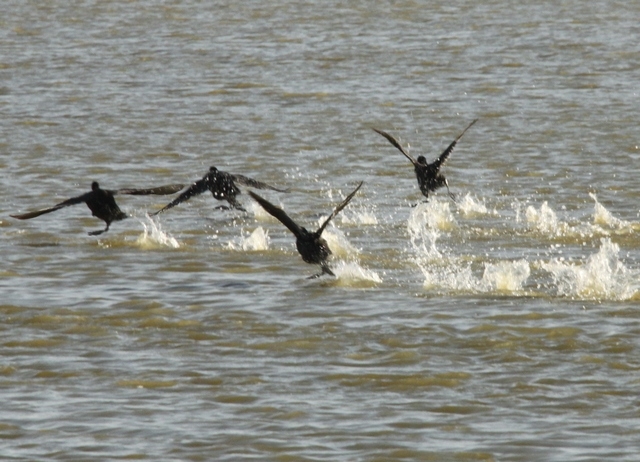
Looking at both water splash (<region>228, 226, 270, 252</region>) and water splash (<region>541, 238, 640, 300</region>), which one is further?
water splash (<region>228, 226, 270, 252</region>)

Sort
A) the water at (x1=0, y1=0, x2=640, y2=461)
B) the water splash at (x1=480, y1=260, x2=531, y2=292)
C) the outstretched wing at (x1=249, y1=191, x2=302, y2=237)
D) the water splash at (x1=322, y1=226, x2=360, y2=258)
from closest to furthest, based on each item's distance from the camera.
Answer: the water at (x1=0, y1=0, x2=640, y2=461)
the outstretched wing at (x1=249, y1=191, x2=302, y2=237)
the water splash at (x1=480, y1=260, x2=531, y2=292)
the water splash at (x1=322, y1=226, x2=360, y2=258)

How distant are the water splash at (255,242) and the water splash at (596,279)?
2.78 metres

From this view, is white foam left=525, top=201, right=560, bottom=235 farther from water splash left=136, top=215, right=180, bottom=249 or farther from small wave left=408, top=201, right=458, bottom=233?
water splash left=136, top=215, right=180, bottom=249

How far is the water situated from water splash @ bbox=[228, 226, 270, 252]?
2 centimetres

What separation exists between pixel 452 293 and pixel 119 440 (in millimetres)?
4380

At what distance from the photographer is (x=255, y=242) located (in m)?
14.3

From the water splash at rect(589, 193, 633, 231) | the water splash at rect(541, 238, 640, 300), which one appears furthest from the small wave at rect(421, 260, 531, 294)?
the water splash at rect(589, 193, 633, 231)

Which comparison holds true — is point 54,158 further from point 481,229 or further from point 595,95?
point 595,95

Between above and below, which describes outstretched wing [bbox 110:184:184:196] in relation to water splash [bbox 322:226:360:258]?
above

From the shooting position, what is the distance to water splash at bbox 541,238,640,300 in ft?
38.9

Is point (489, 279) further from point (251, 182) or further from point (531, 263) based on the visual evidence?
point (251, 182)

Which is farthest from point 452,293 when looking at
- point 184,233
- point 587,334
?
point 184,233

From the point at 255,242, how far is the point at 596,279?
3.60 meters

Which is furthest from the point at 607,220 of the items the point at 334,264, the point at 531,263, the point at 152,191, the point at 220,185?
the point at 152,191
